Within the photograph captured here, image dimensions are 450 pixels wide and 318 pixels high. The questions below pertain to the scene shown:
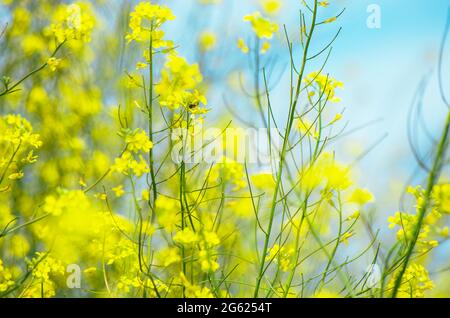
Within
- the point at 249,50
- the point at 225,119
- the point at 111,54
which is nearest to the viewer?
the point at 249,50

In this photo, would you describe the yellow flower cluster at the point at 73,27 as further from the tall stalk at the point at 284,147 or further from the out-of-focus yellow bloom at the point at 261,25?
the tall stalk at the point at 284,147

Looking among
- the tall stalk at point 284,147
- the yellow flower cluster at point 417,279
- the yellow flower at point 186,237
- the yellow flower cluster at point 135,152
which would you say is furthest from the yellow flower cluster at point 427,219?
the yellow flower cluster at point 135,152

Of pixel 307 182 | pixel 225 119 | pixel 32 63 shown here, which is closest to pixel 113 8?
pixel 32 63

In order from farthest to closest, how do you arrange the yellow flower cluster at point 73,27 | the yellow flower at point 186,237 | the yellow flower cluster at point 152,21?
the yellow flower cluster at point 73,27 → the yellow flower cluster at point 152,21 → the yellow flower at point 186,237

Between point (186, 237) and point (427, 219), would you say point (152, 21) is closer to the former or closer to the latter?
point (186, 237)

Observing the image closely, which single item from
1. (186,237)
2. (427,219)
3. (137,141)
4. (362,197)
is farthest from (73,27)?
(427,219)

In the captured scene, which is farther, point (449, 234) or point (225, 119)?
point (225, 119)

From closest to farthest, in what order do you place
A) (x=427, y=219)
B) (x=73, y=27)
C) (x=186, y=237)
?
(x=186, y=237) → (x=427, y=219) → (x=73, y=27)

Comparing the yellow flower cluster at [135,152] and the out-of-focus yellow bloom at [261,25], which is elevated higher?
the out-of-focus yellow bloom at [261,25]

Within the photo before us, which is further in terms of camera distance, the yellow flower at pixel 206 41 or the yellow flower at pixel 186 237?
the yellow flower at pixel 206 41

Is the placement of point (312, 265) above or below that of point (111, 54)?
below
